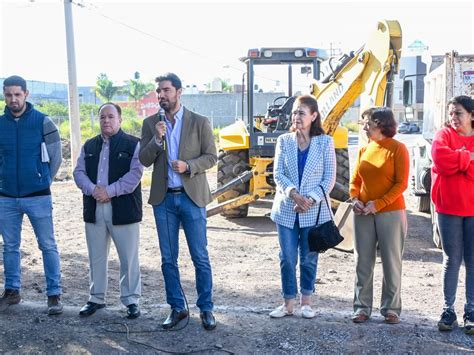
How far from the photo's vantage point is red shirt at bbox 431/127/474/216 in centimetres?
496

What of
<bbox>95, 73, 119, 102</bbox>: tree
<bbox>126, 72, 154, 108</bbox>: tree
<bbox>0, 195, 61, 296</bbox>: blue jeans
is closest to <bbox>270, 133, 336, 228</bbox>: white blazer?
<bbox>0, 195, 61, 296</bbox>: blue jeans

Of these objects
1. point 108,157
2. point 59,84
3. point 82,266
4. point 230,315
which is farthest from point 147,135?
point 59,84

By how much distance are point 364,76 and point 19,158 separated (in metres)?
5.05

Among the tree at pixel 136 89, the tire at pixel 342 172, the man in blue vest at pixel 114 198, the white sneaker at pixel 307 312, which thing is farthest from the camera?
the tree at pixel 136 89

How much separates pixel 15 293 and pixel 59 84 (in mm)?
76341

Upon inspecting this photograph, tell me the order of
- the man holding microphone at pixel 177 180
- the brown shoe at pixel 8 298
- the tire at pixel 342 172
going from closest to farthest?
the man holding microphone at pixel 177 180 → the brown shoe at pixel 8 298 → the tire at pixel 342 172

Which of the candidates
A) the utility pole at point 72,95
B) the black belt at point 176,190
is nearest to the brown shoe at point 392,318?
the black belt at point 176,190

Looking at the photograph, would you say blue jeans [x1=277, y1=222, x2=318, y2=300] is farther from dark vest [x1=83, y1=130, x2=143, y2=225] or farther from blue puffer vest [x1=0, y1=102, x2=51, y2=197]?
blue puffer vest [x1=0, y1=102, x2=51, y2=197]

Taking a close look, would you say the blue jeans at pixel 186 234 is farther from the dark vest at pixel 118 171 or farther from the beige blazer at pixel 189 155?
the dark vest at pixel 118 171

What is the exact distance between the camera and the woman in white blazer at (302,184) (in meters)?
5.21

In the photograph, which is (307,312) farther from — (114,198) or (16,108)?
(16,108)

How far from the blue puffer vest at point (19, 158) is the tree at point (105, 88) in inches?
2175

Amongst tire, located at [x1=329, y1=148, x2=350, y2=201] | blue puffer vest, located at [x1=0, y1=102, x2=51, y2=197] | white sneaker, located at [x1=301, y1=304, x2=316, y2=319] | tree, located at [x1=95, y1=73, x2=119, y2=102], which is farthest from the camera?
tree, located at [x1=95, y1=73, x2=119, y2=102]

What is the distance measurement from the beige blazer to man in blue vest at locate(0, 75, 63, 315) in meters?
1.02
